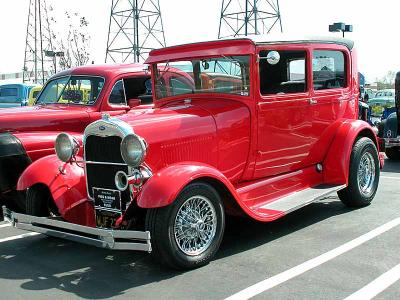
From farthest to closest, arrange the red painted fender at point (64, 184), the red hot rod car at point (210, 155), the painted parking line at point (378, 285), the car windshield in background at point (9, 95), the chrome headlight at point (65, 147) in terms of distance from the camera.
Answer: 1. the car windshield in background at point (9, 95)
2. the chrome headlight at point (65, 147)
3. the red painted fender at point (64, 184)
4. the red hot rod car at point (210, 155)
5. the painted parking line at point (378, 285)

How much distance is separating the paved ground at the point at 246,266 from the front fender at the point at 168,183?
0.67 meters

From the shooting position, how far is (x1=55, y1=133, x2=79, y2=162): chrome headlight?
4.96m

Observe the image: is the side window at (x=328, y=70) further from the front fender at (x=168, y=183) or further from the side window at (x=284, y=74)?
the front fender at (x=168, y=183)

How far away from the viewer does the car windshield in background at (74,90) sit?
23.7 feet

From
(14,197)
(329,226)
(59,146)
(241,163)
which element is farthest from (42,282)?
(329,226)

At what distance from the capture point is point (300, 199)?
5.46m

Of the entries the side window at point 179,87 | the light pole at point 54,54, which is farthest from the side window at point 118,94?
the light pole at point 54,54

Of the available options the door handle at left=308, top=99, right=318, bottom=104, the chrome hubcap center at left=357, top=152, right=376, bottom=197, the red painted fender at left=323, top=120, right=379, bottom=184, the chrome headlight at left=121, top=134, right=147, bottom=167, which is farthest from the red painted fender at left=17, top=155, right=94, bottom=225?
the chrome hubcap center at left=357, top=152, right=376, bottom=197

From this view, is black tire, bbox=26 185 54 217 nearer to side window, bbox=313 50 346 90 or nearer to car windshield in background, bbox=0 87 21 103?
side window, bbox=313 50 346 90

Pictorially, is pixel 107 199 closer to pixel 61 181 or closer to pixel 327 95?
pixel 61 181

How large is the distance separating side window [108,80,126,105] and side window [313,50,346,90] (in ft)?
9.16

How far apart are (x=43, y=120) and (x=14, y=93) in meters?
11.5

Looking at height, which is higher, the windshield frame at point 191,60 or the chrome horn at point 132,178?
the windshield frame at point 191,60

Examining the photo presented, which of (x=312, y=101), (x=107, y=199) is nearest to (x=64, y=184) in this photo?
(x=107, y=199)
